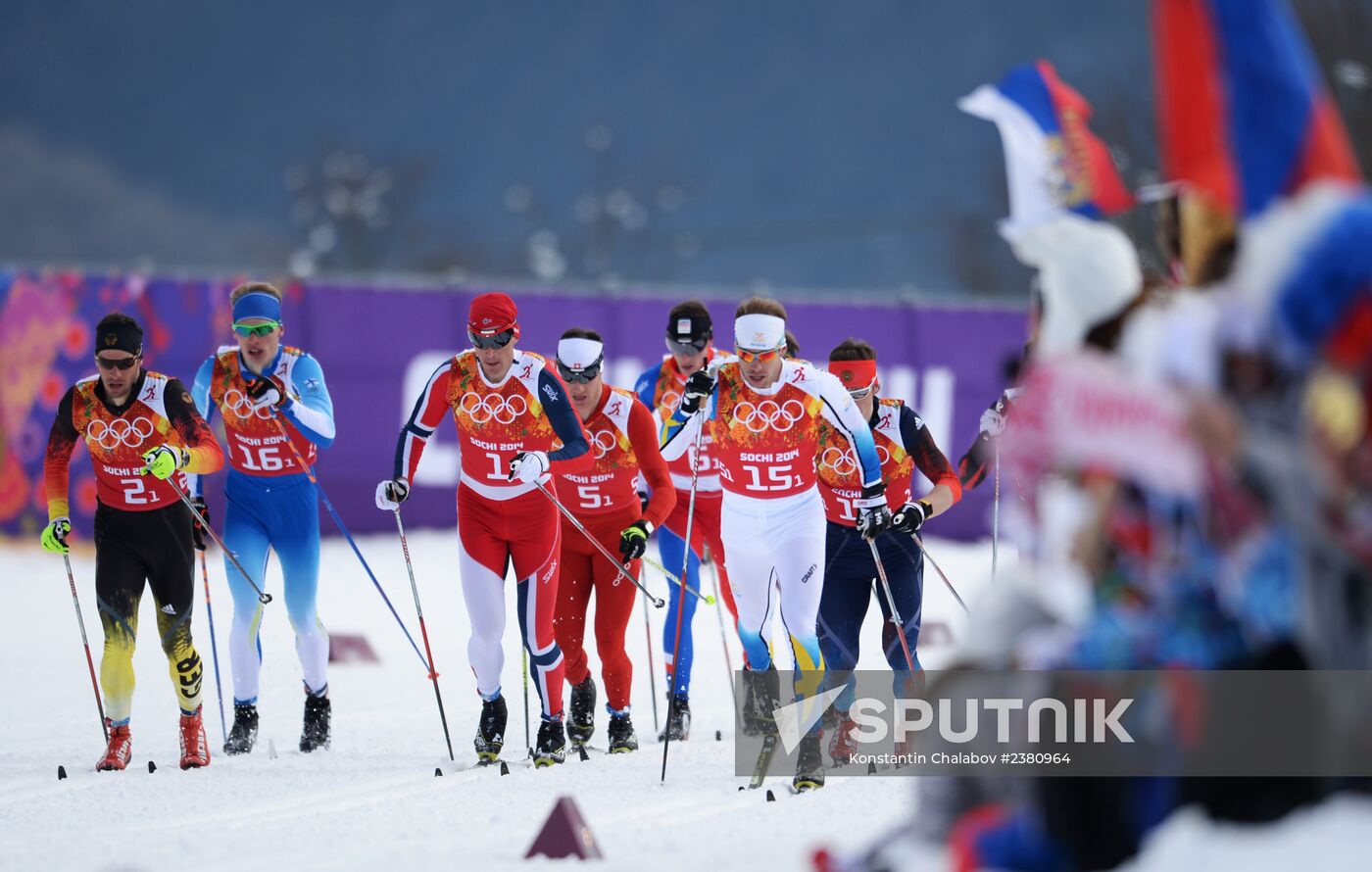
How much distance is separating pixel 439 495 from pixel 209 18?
259ft

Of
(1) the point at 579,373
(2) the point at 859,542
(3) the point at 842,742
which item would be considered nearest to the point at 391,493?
(1) the point at 579,373

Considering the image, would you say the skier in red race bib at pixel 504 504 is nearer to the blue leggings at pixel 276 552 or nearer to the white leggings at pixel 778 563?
the blue leggings at pixel 276 552

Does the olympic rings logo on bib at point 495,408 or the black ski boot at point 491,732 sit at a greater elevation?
the olympic rings logo on bib at point 495,408

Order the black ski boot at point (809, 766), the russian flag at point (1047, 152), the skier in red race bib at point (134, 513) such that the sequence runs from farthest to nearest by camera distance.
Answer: the skier in red race bib at point (134, 513) → the black ski boot at point (809, 766) → the russian flag at point (1047, 152)

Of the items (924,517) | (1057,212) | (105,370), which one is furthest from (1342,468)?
(105,370)

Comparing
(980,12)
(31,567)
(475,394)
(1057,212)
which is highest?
(980,12)

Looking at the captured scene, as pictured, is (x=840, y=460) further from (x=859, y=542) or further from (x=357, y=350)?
(x=357, y=350)

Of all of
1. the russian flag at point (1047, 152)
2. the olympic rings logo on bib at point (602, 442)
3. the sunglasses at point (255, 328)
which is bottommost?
the olympic rings logo on bib at point (602, 442)

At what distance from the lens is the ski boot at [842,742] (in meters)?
7.53

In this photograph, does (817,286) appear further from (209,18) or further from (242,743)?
(242,743)

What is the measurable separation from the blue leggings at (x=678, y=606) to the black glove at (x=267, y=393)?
7.41ft

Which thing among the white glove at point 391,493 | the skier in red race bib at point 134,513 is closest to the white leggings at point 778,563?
the white glove at point 391,493

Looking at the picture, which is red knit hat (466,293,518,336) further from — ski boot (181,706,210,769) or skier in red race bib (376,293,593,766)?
ski boot (181,706,210,769)

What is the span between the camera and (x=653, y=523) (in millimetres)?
8070
